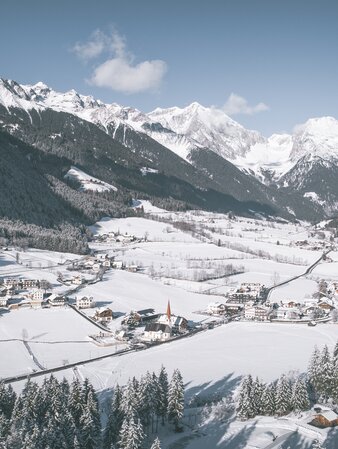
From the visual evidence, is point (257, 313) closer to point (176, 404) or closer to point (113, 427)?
point (176, 404)

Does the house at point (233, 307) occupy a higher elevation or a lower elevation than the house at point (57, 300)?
higher

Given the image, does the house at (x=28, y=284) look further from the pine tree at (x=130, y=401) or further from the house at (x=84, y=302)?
the pine tree at (x=130, y=401)

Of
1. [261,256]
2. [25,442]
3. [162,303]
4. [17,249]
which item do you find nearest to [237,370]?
[25,442]

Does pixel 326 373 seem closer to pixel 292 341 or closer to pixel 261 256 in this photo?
pixel 292 341

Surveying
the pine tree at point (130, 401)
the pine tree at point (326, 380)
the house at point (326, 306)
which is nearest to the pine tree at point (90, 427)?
the pine tree at point (130, 401)

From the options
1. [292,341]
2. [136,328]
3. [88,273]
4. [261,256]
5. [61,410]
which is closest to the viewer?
[61,410]

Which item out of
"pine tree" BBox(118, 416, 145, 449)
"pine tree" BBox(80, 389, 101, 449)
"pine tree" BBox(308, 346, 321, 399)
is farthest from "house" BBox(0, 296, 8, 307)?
"pine tree" BBox(308, 346, 321, 399)

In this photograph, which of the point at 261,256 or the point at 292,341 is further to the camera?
the point at 261,256

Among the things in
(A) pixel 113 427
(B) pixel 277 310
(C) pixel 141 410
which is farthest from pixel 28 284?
(A) pixel 113 427
